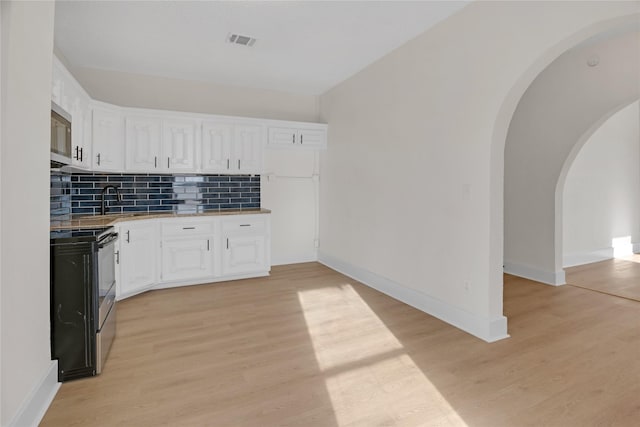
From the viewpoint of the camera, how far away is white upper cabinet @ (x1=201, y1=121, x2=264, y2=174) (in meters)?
4.57

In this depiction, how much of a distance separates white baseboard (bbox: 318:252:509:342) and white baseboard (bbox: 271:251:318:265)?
0.95 metres

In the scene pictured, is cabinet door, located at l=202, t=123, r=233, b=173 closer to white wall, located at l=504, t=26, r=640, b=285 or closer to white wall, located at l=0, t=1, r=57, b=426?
white wall, located at l=0, t=1, r=57, b=426

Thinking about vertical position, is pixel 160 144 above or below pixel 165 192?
above

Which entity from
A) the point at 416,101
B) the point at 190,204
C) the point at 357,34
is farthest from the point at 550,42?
the point at 190,204

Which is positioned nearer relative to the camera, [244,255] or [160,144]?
[160,144]

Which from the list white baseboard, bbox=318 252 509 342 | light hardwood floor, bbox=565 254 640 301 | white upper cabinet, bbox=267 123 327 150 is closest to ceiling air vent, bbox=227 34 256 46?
white upper cabinet, bbox=267 123 327 150

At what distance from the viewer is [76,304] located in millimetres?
2178

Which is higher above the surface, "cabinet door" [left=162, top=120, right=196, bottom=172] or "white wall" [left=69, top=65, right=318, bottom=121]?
"white wall" [left=69, top=65, right=318, bottom=121]

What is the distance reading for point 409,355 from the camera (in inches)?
97.7

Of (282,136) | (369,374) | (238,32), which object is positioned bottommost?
(369,374)

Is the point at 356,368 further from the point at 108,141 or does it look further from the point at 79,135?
the point at 108,141

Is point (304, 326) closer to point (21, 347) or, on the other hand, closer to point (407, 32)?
point (21, 347)

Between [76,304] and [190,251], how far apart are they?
82.7 inches

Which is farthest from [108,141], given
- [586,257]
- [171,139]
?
[586,257]
